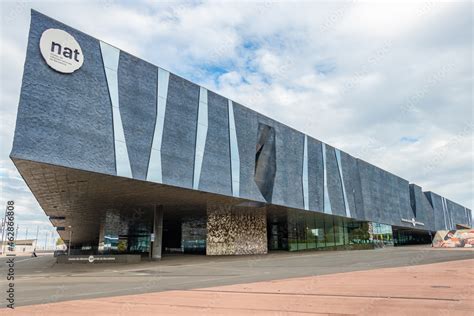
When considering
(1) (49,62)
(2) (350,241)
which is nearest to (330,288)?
(1) (49,62)

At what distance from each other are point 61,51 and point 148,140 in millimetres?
6480

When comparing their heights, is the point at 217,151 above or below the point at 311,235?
above

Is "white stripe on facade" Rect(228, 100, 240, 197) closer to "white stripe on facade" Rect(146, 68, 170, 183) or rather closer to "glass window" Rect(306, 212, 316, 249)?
"white stripe on facade" Rect(146, 68, 170, 183)

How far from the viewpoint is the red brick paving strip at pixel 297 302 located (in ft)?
20.8

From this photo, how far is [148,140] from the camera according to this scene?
21.6 m

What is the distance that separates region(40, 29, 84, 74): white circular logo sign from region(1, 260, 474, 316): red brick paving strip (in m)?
13.5

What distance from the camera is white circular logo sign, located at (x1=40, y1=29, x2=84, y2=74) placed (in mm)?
17625

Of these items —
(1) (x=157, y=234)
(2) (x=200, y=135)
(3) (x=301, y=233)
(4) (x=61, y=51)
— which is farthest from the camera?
(3) (x=301, y=233)

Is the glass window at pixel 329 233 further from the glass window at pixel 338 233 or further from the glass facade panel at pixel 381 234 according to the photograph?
the glass facade panel at pixel 381 234

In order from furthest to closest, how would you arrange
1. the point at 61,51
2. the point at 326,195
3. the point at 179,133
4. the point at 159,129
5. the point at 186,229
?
the point at 186,229 → the point at 326,195 → the point at 179,133 → the point at 159,129 → the point at 61,51

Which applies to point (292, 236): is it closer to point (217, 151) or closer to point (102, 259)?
point (217, 151)

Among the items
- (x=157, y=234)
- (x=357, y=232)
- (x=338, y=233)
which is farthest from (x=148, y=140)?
(x=357, y=232)

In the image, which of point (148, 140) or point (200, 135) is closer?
point (148, 140)

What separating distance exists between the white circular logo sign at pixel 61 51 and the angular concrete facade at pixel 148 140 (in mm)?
250
